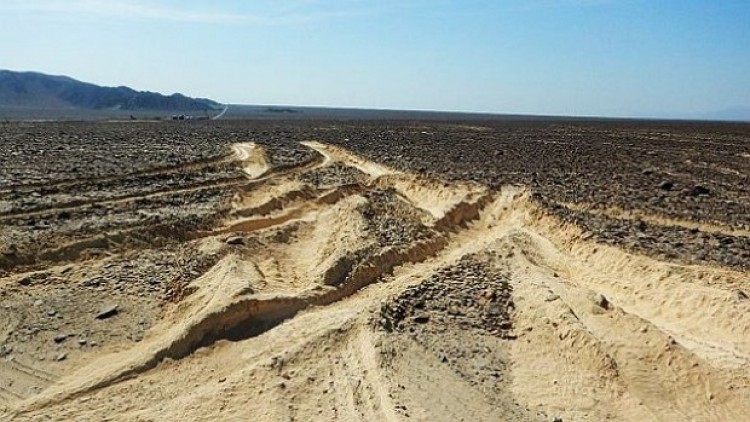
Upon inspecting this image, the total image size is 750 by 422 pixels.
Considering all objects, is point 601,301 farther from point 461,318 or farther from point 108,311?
point 108,311

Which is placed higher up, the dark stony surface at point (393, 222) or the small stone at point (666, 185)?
the dark stony surface at point (393, 222)

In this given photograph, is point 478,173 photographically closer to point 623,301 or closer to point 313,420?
point 623,301

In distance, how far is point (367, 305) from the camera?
9914mm

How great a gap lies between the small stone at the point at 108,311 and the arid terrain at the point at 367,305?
0.04 meters

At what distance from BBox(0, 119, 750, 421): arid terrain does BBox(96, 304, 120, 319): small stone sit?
4 centimetres

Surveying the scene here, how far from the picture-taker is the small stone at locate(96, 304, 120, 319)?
9922 mm

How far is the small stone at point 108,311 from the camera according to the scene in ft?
32.6

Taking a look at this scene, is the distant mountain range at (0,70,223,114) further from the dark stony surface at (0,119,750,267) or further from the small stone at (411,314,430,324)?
the small stone at (411,314,430,324)

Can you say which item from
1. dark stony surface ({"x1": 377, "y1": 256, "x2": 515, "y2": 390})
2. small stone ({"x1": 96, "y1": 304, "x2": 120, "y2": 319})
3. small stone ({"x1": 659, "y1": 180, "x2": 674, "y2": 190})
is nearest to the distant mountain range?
small stone ({"x1": 659, "y1": 180, "x2": 674, "y2": 190})

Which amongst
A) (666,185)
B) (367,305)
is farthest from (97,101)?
(367,305)

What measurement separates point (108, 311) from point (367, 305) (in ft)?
12.7

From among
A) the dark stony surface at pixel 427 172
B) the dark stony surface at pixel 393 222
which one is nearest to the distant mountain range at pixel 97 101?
the dark stony surface at pixel 427 172

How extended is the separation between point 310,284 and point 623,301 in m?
5.10

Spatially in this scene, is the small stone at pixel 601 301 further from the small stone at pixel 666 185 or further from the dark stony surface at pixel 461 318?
the small stone at pixel 666 185
